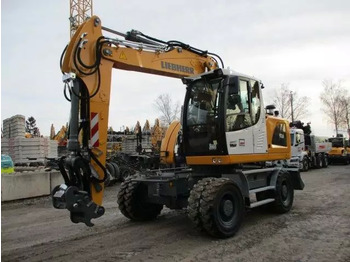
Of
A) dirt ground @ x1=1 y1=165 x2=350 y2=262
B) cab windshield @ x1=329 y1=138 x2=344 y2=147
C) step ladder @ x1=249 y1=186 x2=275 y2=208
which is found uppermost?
cab windshield @ x1=329 y1=138 x2=344 y2=147

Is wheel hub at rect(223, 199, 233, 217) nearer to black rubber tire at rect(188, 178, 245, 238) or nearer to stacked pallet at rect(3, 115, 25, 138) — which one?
black rubber tire at rect(188, 178, 245, 238)

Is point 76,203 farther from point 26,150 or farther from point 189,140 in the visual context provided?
point 26,150

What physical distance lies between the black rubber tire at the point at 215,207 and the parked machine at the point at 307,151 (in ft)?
47.4

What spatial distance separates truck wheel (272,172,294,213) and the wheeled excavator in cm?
2

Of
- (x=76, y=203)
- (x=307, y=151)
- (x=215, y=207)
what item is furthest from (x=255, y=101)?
(x=307, y=151)

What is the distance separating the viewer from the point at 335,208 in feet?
29.3

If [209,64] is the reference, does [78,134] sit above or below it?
below

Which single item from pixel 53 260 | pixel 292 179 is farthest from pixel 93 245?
pixel 292 179

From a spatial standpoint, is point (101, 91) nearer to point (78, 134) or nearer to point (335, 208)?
point (78, 134)

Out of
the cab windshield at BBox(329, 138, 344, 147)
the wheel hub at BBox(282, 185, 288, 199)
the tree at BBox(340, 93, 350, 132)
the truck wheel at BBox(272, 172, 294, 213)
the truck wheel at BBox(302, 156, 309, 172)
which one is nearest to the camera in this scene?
the truck wheel at BBox(272, 172, 294, 213)

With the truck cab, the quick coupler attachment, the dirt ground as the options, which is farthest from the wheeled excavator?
the truck cab

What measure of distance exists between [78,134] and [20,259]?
7.00 ft

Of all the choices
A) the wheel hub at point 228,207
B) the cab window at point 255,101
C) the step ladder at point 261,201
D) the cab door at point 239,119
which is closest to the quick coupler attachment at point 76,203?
the wheel hub at point 228,207

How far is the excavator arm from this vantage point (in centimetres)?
547
